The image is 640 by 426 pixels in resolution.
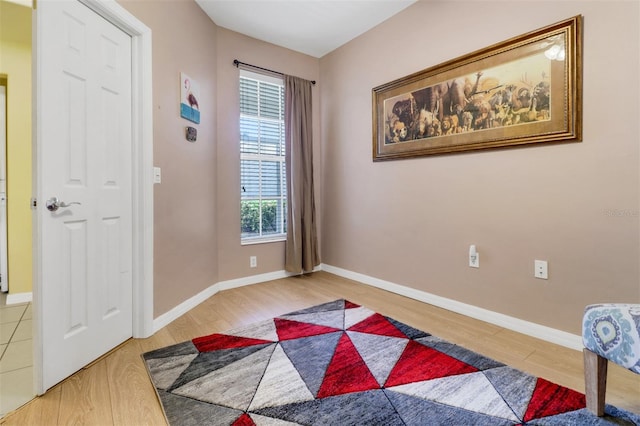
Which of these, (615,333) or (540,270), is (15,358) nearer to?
(615,333)

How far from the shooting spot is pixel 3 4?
8.29 feet

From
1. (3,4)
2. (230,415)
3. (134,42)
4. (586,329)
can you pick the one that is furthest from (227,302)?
(3,4)

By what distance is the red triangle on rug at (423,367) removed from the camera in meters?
1.56

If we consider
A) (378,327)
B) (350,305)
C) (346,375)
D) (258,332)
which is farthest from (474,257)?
(258,332)

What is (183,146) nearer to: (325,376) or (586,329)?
(325,376)

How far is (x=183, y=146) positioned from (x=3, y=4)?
1906mm

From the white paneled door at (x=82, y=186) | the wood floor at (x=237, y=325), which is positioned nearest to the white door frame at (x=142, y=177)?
the white paneled door at (x=82, y=186)

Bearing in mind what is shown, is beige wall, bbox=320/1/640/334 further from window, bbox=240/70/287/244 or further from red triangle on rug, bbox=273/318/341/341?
red triangle on rug, bbox=273/318/341/341

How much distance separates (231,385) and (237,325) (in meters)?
0.74

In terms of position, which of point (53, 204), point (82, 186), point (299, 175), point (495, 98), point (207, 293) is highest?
point (495, 98)

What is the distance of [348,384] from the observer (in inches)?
59.9

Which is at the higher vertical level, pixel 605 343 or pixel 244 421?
pixel 605 343

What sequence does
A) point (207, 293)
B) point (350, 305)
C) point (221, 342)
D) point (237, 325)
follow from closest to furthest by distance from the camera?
1. point (221, 342)
2. point (237, 325)
3. point (350, 305)
4. point (207, 293)

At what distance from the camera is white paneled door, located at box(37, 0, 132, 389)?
4.90ft
